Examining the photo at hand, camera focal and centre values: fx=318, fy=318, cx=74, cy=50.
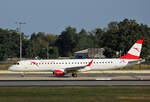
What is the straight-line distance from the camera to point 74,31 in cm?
17225

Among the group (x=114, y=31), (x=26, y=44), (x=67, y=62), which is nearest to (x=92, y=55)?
(x=114, y=31)

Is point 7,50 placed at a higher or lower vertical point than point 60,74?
higher

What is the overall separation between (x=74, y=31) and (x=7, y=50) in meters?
→ 56.2

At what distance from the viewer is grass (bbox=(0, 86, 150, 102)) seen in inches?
947

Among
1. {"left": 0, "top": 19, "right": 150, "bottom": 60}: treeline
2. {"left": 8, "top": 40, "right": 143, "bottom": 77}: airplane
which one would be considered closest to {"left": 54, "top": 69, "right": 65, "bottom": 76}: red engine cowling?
{"left": 8, "top": 40, "right": 143, "bottom": 77}: airplane

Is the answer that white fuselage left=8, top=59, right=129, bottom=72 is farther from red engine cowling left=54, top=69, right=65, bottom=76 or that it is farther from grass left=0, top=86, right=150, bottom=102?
grass left=0, top=86, right=150, bottom=102

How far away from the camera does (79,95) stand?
26078 millimetres

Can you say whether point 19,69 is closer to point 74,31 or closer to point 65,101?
point 65,101

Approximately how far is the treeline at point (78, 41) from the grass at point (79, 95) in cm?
6108

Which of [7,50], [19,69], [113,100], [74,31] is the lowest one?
[113,100]

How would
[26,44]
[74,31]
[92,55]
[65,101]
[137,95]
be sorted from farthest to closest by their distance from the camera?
[74,31] → [26,44] → [92,55] → [137,95] → [65,101]

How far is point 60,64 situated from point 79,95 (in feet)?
74.1

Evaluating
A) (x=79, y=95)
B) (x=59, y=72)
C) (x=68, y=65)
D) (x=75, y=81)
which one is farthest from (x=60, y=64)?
(x=79, y=95)

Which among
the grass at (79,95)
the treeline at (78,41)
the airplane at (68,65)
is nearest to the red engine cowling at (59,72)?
→ the airplane at (68,65)
